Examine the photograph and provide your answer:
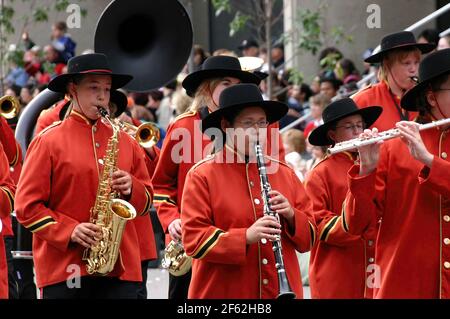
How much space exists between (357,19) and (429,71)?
10586 mm

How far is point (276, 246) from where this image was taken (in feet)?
22.3

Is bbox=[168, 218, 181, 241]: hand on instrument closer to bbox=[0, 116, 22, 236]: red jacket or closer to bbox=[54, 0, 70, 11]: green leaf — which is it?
bbox=[0, 116, 22, 236]: red jacket

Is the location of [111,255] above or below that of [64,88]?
below

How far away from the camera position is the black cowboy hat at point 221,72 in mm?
8469

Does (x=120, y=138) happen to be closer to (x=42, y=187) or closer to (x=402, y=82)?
(x=42, y=187)

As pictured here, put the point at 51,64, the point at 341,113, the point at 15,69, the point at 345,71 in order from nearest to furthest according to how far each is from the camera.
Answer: the point at 341,113 < the point at 345,71 < the point at 51,64 < the point at 15,69

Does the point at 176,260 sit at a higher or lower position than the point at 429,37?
lower

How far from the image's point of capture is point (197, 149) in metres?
8.55

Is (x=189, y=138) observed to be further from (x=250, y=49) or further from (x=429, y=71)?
(x=250, y=49)

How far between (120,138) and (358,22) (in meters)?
9.73

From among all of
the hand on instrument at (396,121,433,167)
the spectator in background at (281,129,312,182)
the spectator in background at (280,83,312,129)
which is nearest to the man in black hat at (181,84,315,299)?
the hand on instrument at (396,121,433,167)

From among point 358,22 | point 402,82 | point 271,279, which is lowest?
point 271,279

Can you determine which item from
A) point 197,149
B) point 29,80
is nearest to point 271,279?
point 197,149

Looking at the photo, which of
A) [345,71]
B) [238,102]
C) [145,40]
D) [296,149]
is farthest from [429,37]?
[238,102]
